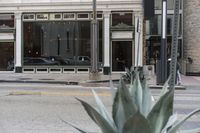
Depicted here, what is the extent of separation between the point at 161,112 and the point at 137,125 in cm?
32

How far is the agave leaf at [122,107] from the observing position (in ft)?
9.93

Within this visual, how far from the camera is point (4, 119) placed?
405 inches

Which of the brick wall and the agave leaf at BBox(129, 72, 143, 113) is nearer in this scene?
the agave leaf at BBox(129, 72, 143, 113)

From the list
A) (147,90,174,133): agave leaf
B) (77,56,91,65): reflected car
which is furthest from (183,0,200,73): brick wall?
(147,90,174,133): agave leaf

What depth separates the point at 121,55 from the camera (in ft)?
97.7

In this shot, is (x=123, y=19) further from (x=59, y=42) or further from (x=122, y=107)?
(x=122, y=107)

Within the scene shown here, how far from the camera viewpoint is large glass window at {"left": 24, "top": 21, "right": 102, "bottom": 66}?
98.2ft

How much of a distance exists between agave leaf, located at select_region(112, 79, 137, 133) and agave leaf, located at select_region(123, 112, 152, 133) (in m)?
0.15

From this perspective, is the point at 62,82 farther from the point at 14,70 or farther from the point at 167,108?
the point at 167,108

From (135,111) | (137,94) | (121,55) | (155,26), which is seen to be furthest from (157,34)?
(135,111)

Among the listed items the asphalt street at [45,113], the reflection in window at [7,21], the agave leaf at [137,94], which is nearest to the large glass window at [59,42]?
the reflection in window at [7,21]

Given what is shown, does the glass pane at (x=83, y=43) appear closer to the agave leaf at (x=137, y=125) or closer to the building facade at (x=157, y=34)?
the building facade at (x=157, y=34)

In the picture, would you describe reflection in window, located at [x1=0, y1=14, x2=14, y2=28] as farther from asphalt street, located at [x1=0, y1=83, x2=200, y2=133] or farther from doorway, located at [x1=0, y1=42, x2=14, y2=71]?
asphalt street, located at [x1=0, y1=83, x2=200, y2=133]

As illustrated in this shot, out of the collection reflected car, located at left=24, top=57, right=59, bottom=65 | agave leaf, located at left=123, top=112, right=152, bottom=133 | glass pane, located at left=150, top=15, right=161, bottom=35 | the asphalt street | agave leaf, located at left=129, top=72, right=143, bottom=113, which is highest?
glass pane, located at left=150, top=15, right=161, bottom=35
